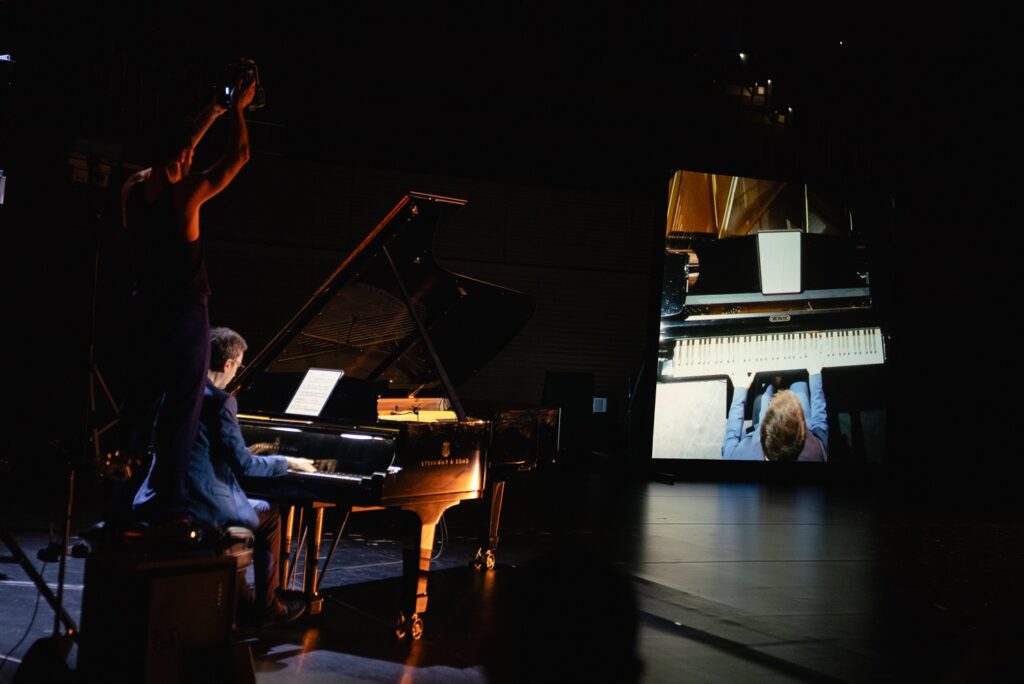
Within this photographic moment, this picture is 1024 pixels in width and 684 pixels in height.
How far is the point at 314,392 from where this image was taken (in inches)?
153

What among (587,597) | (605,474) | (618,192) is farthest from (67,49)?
(587,597)

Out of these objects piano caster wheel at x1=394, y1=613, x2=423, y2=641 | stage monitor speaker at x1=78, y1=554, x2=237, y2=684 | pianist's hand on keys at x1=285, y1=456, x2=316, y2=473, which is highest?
pianist's hand on keys at x1=285, y1=456, x2=316, y2=473

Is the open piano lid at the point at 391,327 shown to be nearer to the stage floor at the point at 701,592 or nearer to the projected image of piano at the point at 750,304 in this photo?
the stage floor at the point at 701,592

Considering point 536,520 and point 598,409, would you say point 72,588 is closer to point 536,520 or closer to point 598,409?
point 536,520

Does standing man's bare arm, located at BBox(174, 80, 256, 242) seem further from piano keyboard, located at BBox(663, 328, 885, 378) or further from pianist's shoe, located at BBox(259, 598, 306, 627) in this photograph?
piano keyboard, located at BBox(663, 328, 885, 378)

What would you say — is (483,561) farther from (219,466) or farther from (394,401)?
(219,466)

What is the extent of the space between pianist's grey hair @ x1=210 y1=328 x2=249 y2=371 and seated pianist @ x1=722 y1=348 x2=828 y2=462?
6.80 m

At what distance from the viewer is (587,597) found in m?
1.02

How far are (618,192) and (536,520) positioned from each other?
4.86m

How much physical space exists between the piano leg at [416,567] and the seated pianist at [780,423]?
6222mm

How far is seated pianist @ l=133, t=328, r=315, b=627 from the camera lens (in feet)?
9.71

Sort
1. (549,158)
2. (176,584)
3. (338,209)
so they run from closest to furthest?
(176,584)
(338,209)
(549,158)

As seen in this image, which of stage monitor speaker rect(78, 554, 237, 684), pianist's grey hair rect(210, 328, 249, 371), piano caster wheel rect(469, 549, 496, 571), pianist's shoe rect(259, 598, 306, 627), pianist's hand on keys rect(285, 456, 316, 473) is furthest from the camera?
piano caster wheel rect(469, 549, 496, 571)

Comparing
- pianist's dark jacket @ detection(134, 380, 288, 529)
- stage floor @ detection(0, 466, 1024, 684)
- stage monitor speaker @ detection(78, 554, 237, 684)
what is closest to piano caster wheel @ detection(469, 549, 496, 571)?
stage floor @ detection(0, 466, 1024, 684)
